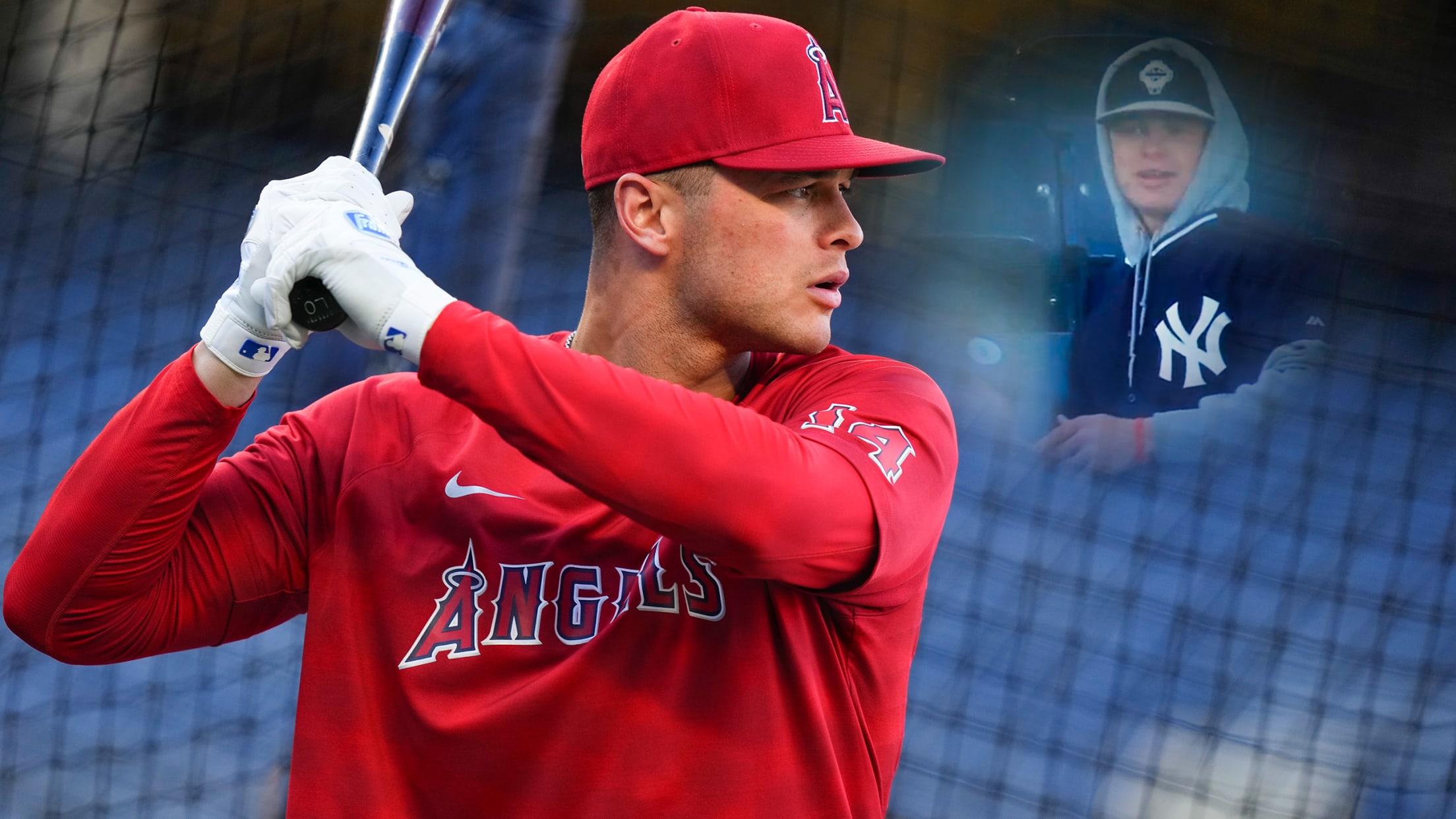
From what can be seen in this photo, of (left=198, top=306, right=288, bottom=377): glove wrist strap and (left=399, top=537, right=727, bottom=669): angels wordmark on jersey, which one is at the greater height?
(left=198, top=306, right=288, bottom=377): glove wrist strap

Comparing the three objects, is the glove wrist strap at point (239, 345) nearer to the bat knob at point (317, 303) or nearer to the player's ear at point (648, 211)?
the bat knob at point (317, 303)

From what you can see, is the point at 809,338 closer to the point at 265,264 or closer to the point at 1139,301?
the point at 265,264

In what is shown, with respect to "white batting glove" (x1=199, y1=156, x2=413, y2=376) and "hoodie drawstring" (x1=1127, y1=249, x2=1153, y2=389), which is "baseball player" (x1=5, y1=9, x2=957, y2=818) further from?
"hoodie drawstring" (x1=1127, y1=249, x2=1153, y2=389)

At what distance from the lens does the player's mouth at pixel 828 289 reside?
1.08m

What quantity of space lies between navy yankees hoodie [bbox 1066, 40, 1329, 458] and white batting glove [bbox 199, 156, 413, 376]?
223 cm

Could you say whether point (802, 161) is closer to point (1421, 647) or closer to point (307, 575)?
point (307, 575)

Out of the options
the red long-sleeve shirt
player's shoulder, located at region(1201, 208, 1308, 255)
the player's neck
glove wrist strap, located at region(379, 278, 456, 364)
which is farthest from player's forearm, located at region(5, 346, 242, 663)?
player's shoulder, located at region(1201, 208, 1308, 255)

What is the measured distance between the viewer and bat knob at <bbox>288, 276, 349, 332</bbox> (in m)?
0.90

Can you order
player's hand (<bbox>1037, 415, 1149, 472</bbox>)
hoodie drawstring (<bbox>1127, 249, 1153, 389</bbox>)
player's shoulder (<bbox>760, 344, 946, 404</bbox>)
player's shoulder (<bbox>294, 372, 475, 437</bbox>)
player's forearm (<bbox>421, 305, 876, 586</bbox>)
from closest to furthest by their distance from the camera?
1. player's forearm (<bbox>421, 305, 876, 586</bbox>)
2. player's shoulder (<bbox>760, 344, 946, 404</bbox>)
3. player's shoulder (<bbox>294, 372, 475, 437</bbox>)
4. hoodie drawstring (<bbox>1127, 249, 1153, 389</bbox>)
5. player's hand (<bbox>1037, 415, 1149, 472</bbox>)

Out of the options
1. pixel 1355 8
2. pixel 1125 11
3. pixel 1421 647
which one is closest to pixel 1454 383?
pixel 1421 647

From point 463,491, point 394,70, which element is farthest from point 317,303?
point 394,70

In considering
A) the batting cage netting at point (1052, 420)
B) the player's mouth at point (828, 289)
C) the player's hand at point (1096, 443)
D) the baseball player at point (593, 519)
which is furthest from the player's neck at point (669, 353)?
the player's hand at point (1096, 443)

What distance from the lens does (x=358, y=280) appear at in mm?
860

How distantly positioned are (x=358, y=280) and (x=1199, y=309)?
2.50m
